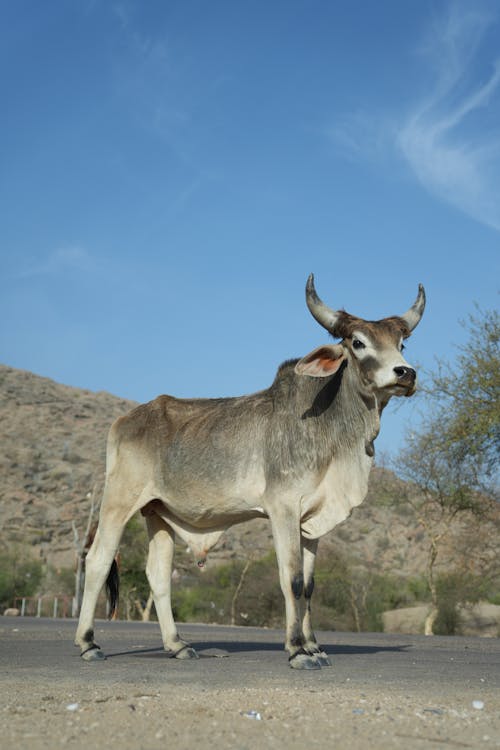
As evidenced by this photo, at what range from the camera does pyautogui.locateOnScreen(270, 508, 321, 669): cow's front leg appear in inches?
334

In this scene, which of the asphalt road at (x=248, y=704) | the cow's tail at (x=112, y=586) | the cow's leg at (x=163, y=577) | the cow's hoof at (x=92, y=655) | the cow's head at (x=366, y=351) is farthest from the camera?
the cow's tail at (x=112, y=586)

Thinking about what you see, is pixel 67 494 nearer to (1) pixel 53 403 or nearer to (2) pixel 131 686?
(1) pixel 53 403

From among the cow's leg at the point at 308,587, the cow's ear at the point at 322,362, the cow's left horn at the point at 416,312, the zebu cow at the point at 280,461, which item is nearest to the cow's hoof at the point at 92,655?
the zebu cow at the point at 280,461

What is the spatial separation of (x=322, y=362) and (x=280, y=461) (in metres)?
1.09

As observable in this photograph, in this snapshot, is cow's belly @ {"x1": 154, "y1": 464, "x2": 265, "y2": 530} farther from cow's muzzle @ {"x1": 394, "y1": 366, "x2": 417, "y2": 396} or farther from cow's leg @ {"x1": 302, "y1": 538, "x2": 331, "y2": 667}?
cow's muzzle @ {"x1": 394, "y1": 366, "x2": 417, "y2": 396}

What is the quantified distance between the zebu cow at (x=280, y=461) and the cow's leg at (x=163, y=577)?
16 mm

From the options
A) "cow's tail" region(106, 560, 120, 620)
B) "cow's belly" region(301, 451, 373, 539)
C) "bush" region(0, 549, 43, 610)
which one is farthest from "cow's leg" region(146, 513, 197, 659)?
"bush" region(0, 549, 43, 610)

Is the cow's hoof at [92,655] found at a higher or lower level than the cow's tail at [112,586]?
lower

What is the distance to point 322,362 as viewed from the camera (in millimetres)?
9250

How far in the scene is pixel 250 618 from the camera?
34.2 meters

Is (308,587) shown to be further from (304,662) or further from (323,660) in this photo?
(304,662)

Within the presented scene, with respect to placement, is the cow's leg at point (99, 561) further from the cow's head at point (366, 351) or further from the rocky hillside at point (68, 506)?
the rocky hillside at point (68, 506)

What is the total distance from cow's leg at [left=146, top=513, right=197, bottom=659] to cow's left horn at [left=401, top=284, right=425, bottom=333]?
3645 millimetres

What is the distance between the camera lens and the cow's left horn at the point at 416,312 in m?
9.82
